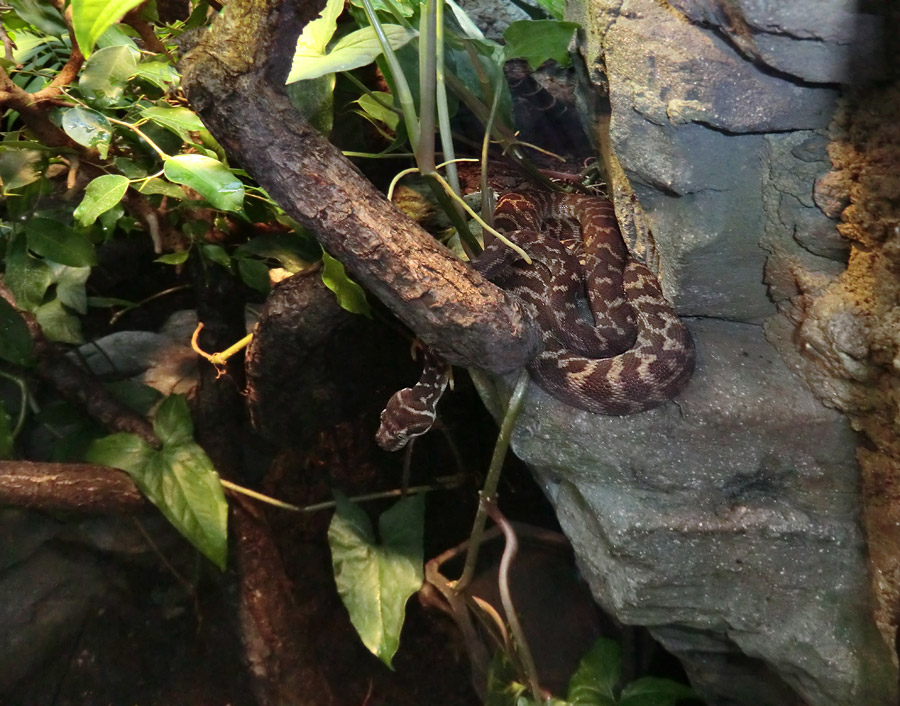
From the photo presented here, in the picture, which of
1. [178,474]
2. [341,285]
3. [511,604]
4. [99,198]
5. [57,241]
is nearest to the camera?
[99,198]

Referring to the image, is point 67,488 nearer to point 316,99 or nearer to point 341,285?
point 341,285

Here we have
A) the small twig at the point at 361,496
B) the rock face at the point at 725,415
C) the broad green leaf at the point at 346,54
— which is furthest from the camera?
the small twig at the point at 361,496

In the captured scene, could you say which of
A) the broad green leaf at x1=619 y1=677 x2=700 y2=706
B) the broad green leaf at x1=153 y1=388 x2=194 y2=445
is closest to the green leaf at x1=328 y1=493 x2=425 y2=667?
the broad green leaf at x1=153 y1=388 x2=194 y2=445

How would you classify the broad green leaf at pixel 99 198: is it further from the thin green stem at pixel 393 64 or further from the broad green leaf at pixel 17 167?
the thin green stem at pixel 393 64

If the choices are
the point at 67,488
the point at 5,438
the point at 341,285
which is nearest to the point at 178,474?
the point at 67,488

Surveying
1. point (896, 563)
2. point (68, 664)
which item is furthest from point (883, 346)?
point (68, 664)

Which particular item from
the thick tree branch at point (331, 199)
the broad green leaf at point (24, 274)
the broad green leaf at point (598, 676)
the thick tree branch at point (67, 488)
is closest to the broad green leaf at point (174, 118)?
the thick tree branch at point (331, 199)

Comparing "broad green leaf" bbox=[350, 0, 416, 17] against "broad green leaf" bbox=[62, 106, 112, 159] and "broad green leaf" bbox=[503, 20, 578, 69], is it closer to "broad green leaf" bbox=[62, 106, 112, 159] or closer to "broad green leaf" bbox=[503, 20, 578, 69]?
"broad green leaf" bbox=[503, 20, 578, 69]
